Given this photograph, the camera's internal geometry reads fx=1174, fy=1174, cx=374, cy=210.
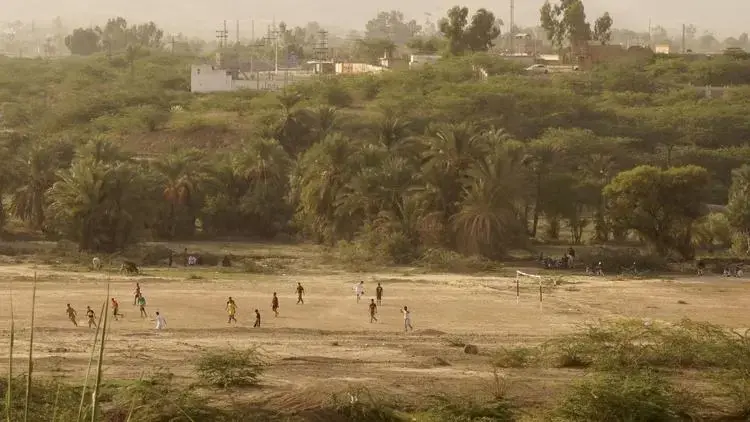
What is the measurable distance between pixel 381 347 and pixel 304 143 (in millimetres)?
29722

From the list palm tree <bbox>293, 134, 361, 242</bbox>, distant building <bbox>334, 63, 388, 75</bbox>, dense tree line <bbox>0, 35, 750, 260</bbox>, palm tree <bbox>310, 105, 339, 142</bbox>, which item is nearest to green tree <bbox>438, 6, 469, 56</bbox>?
distant building <bbox>334, 63, 388, 75</bbox>

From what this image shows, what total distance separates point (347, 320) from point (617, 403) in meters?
11.1

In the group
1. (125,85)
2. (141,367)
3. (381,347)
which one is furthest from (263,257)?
(125,85)

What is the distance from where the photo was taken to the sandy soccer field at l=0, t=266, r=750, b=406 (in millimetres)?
20875

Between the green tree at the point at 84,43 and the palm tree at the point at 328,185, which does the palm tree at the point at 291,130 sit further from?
the green tree at the point at 84,43

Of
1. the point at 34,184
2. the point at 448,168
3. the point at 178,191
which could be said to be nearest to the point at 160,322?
the point at 448,168

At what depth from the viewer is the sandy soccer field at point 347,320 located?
20.9 m

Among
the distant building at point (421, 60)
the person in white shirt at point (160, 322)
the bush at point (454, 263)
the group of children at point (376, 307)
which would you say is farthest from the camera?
the distant building at point (421, 60)

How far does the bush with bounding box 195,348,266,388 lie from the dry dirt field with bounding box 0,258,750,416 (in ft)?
1.14

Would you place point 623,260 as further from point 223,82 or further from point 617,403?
point 223,82

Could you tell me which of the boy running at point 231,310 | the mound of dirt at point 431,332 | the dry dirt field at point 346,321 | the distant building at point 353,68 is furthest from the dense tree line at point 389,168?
the distant building at point 353,68

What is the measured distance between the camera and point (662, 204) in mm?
38000

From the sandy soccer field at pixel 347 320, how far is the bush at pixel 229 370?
428 millimetres

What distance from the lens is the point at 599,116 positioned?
62.4 m
